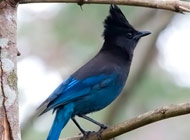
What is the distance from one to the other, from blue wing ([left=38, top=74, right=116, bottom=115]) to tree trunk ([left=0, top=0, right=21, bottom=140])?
0.83 m

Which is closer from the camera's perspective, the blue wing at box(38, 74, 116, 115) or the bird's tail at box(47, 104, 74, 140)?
the bird's tail at box(47, 104, 74, 140)

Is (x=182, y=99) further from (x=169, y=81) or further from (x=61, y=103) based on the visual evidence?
(x=61, y=103)

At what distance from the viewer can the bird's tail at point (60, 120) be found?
378cm

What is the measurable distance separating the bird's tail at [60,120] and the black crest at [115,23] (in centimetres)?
80

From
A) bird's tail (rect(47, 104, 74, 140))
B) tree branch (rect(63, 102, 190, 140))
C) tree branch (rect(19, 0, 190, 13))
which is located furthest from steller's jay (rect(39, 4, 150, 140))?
tree branch (rect(19, 0, 190, 13))

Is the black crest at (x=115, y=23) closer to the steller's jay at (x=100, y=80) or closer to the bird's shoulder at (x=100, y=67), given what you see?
the steller's jay at (x=100, y=80)

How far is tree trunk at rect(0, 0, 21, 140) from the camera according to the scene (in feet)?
9.78

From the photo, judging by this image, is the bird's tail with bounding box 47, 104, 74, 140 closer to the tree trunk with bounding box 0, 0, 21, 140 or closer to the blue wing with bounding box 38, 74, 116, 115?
the blue wing with bounding box 38, 74, 116, 115

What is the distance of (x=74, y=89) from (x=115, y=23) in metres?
0.68

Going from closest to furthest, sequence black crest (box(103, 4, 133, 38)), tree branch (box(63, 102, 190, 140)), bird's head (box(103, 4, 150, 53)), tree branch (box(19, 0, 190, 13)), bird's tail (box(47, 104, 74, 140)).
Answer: tree branch (box(63, 102, 190, 140)), tree branch (box(19, 0, 190, 13)), bird's tail (box(47, 104, 74, 140)), black crest (box(103, 4, 133, 38)), bird's head (box(103, 4, 150, 53))

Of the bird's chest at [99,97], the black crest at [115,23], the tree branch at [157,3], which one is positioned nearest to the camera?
the tree branch at [157,3]

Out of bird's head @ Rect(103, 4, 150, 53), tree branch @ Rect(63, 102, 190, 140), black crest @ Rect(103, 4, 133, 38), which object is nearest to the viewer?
tree branch @ Rect(63, 102, 190, 140)

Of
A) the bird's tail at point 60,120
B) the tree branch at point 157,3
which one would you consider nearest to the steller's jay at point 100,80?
the bird's tail at point 60,120

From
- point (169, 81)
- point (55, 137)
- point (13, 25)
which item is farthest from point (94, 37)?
point (13, 25)
